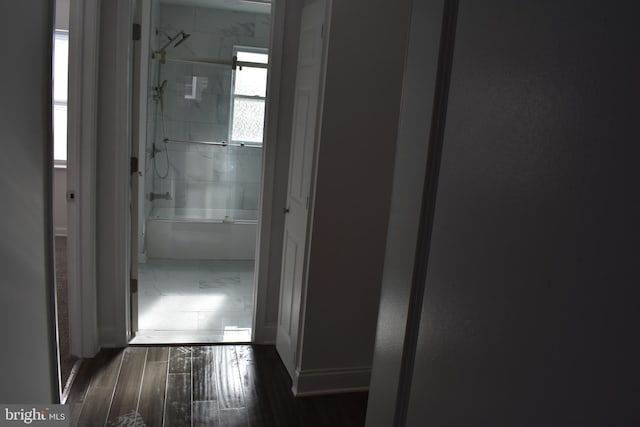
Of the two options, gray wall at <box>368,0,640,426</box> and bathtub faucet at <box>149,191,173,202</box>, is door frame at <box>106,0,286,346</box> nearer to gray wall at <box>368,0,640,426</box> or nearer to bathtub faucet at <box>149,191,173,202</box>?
bathtub faucet at <box>149,191,173,202</box>

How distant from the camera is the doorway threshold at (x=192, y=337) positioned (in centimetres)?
308

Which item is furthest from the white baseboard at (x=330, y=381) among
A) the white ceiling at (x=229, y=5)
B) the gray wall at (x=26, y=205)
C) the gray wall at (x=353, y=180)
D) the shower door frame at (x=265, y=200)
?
the white ceiling at (x=229, y=5)

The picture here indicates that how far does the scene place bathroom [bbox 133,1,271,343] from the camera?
180 inches

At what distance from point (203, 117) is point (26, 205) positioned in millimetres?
3818

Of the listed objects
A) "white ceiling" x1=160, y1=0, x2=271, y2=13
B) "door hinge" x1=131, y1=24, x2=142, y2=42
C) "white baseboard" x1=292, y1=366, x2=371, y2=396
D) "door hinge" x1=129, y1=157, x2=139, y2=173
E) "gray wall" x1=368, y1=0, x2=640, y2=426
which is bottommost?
"white baseboard" x1=292, y1=366, x2=371, y2=396

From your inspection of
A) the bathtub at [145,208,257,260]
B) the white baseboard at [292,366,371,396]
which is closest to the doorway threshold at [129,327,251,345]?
the white baseboard at [292,366,371,396]

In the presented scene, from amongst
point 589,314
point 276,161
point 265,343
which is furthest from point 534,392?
point 265,343

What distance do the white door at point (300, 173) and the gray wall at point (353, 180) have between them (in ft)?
0.33

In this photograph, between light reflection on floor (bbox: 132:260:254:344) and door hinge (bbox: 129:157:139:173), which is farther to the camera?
light reflection on floor (bbox: 132:260:254:344)

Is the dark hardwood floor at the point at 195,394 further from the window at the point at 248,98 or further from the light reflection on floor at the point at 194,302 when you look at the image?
the window at the point at 248,98

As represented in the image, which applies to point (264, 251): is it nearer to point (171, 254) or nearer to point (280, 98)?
point (280, 98)

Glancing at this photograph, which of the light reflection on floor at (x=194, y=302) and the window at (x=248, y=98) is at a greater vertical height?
the window at (x=248, y=98)

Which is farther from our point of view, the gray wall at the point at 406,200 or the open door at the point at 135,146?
the open door at the point at 135,146

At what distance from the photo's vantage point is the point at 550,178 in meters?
0.53
